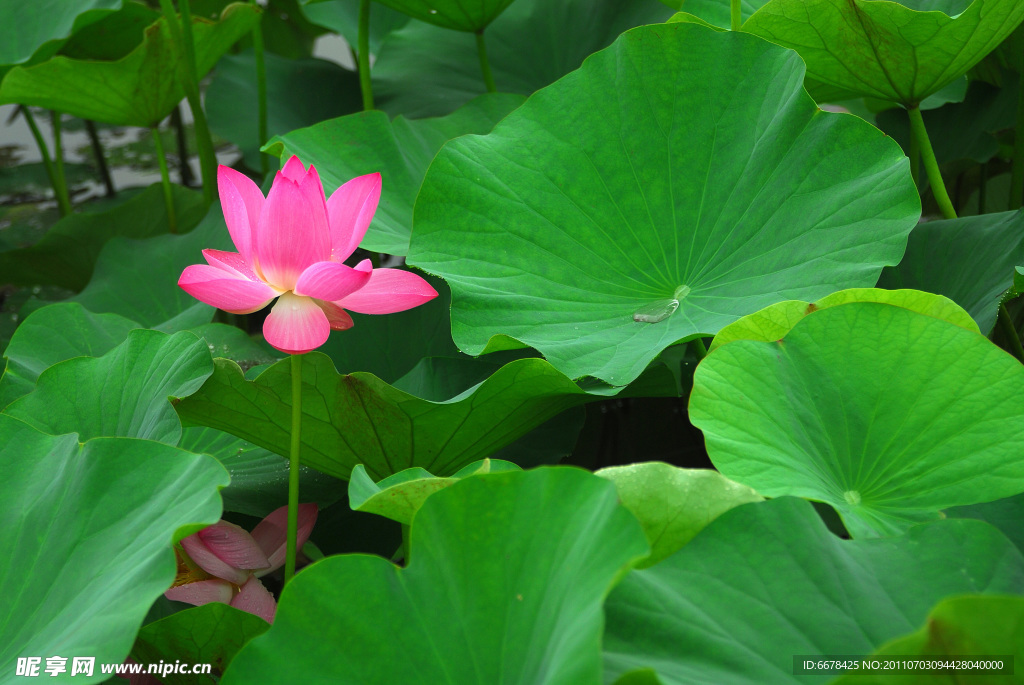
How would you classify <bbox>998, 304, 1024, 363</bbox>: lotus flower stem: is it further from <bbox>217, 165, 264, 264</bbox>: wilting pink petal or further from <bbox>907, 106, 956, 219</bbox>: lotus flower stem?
<bbox>217, 165, 264, 264</bbox>: wilting pink petal

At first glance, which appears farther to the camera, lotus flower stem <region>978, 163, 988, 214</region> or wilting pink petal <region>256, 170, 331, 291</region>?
lotus flower stem <region>978, 163, 988, 214</region>

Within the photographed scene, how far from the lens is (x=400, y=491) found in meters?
0.54

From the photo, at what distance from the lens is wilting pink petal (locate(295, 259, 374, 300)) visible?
0.56 meters

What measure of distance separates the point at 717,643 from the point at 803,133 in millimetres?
523

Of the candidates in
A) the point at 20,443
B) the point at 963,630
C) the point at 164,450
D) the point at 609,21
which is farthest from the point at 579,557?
the point at 609,21

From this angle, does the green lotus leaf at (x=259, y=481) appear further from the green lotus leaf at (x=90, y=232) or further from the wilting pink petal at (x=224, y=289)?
the green lotus leaf at (x=90, y=232)

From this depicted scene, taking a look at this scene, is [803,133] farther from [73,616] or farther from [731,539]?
[73,616]

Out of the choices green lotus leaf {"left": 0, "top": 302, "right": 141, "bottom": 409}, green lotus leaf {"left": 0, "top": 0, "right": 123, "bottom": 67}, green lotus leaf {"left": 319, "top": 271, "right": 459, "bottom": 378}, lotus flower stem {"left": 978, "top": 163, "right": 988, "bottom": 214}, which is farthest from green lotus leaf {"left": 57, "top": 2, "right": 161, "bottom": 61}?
lotus flower stem {"left": 978, "top": 163, "right": 988, "bottom": 214}

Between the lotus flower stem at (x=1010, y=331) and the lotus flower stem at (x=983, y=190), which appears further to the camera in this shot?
the lotus flower stem at (x=983, y=190)

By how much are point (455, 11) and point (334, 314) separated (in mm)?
687

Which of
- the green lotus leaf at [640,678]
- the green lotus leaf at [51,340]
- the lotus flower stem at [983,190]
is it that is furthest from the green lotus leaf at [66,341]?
the lotus flower stem at [983,190]

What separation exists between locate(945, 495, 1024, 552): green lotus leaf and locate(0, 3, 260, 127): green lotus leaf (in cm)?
122

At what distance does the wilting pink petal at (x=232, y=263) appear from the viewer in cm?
63

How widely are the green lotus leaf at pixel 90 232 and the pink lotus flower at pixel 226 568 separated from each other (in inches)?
40.1
